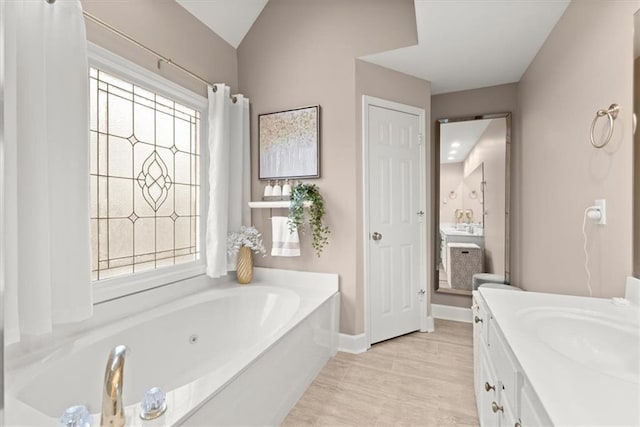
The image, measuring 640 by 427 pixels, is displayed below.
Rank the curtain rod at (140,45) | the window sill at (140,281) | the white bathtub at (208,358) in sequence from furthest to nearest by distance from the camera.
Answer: the window sill at (140,281) < the curtain rod at (140,45) < the white bathtub at (208,358)

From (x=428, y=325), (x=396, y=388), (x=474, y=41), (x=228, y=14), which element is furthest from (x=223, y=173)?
(x=428, y=325)

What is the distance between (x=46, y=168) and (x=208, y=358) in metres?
1.40

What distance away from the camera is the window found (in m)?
1.77

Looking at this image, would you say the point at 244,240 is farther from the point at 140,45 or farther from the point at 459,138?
the point at 459,138

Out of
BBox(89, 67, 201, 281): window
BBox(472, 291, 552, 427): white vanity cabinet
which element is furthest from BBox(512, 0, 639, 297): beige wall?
BBox(89, 67, 201, 281): window

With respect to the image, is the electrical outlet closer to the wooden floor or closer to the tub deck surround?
the tub deck surround

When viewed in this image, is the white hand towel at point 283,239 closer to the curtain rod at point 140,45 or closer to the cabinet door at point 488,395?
the curtain rod at point 140,45

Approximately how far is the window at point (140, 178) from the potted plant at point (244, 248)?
27 cm

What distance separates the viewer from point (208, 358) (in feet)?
6.59

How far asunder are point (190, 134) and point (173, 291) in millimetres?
1189

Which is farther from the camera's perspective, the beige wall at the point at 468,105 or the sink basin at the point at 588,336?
the beige wall at the point at 468,105

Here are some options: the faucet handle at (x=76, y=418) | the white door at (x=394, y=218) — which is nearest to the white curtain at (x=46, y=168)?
the faucet handle at (x=76, y=418)

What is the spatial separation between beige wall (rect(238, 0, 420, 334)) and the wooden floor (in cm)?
36

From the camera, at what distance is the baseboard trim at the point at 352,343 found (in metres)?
2.39
